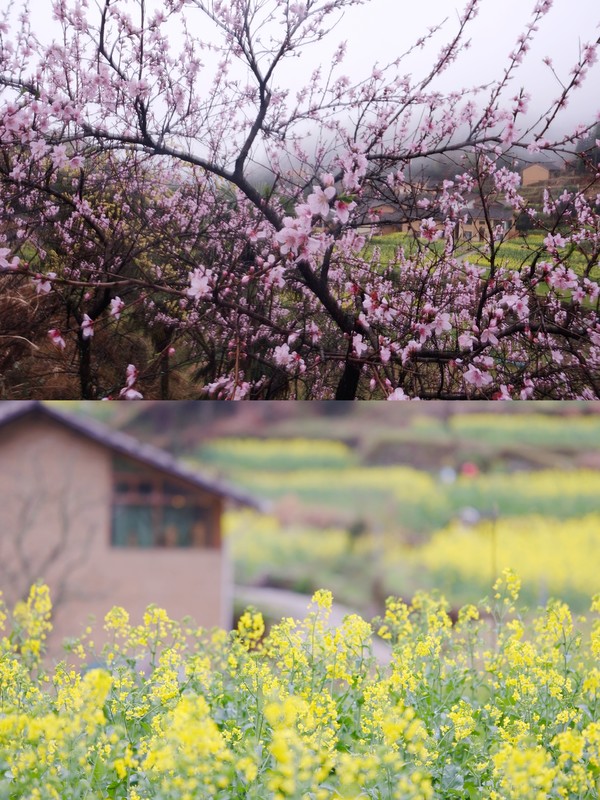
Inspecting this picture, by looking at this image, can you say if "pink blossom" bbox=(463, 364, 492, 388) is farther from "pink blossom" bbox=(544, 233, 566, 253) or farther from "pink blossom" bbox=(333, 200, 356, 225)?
"pink blossom" bbox=(333, 200, 356, 225)

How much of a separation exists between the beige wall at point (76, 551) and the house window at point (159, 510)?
32 mm

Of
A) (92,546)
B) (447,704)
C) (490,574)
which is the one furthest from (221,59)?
(447,704)

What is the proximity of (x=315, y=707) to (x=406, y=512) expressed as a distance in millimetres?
648

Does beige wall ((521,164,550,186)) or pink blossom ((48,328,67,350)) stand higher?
beige wall ((521,164,550,186))

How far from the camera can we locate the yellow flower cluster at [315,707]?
1.86 metres

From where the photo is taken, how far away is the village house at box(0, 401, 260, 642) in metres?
2.47

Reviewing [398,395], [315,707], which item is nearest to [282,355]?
[398,395]

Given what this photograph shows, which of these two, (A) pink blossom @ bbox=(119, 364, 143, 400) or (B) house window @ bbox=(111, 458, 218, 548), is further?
(B) house window @ bbox=(111, 458, 218, 548)

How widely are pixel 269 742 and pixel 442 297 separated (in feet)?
3.97

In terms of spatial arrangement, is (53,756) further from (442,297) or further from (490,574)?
(442,297)

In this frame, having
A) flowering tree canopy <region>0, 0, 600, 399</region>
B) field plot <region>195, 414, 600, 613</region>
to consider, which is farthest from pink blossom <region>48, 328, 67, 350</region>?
field plot <region>195, 414, 600, 613</region>

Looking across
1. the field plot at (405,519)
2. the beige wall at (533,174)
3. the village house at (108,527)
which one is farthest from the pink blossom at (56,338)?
the beige wall at (533,174)

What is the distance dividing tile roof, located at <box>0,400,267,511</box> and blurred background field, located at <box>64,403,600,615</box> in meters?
0.03

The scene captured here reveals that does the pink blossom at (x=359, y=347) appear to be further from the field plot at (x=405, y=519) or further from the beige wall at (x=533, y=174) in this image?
the beige wall at (x=533, y=174)
